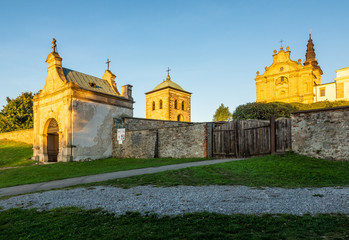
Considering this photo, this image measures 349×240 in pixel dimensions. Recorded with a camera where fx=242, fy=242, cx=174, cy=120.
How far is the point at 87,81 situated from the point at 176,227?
2212 cm

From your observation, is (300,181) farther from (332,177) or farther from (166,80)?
(166,80)

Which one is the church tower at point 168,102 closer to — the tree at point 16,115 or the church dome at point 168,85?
the church dome at point 168,85

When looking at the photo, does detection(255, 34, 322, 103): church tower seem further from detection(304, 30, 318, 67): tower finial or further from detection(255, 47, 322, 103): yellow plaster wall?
detection(304, 30, 318, 67): tower finial

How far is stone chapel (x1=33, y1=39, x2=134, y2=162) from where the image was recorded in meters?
20.0

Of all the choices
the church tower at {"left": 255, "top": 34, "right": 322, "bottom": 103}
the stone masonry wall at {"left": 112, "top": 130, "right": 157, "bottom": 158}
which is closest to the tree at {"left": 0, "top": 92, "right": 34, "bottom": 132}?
the stone masonry wall at {"left": 112, "top": 130, "right": 157, "bottom": 158}

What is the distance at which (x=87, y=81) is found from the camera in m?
23.5

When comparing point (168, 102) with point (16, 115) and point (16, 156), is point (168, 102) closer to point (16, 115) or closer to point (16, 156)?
point (16, 115)

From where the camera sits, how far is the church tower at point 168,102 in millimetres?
51531

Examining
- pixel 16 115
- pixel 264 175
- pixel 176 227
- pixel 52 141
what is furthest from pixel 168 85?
A: pixel 176 227

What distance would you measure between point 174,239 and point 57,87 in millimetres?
21704

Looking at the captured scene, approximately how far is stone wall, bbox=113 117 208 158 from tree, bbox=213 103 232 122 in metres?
36.2

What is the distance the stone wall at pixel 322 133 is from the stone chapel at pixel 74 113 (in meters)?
16.2

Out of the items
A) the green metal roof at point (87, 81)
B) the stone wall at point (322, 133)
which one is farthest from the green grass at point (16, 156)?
the stone wall at point (322, 133)

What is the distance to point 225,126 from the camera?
15273 mm
